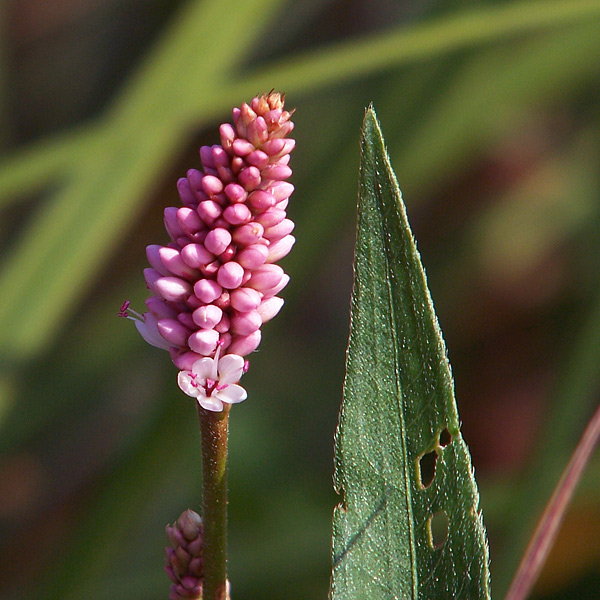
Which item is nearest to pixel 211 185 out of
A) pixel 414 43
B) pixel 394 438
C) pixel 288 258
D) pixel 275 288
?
pixel 275 288

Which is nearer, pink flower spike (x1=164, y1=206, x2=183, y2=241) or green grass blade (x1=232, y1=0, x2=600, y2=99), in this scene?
pink flower spike (x1=164, y1=206, x2=183, y2=241)

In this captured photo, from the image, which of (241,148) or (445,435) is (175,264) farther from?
(445,435)

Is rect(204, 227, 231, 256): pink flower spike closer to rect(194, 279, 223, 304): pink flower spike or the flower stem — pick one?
rect(194, 279, 223, 304): pink flower spike

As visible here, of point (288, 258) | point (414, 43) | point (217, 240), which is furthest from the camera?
point (288, 258)

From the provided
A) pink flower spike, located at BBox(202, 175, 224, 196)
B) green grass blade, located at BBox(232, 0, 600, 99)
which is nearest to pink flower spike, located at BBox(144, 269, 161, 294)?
pink flower spike, located at BBox(202, 175, 224, 196)

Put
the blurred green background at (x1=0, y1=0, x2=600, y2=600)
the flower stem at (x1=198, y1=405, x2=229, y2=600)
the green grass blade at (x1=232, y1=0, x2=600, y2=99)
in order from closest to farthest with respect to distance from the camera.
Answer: the flower stem at (x1=198, y1=405, x2=229, y2=600)
the green grass blade at (x1=232, y1=0, x2=600, y2=99)
the blurred green background at (x1=0, y1=0, x2=600, y2=600)

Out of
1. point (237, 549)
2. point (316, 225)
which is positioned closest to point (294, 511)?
point (237, 549)

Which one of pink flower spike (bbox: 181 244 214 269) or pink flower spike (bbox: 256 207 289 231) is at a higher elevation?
pink flower spike (bbox: 256 207 289 231)

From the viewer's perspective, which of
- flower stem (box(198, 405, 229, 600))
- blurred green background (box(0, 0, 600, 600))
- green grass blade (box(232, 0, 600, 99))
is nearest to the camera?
flower stem (box(198, 405, 229, 600))
